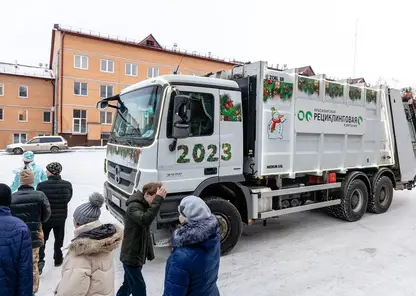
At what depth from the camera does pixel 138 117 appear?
15.9ft

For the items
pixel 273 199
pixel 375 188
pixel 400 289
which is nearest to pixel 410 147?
pixel 375 188

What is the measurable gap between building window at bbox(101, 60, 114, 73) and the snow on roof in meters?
6.02

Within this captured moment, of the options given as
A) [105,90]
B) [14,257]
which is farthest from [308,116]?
[105,90]

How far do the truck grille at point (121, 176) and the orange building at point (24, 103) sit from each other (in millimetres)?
30683

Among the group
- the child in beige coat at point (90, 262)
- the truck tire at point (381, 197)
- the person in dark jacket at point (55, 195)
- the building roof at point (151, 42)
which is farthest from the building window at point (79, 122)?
the child in beige coat at point (90, 262)

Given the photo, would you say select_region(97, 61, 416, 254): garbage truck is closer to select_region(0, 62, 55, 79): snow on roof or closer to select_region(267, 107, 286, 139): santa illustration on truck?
select_region(267, 107, 286, 139): santa illustration on truck

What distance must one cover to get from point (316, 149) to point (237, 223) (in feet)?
7.49

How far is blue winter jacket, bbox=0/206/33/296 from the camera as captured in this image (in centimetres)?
227

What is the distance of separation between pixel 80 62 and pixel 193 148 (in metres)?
28.9

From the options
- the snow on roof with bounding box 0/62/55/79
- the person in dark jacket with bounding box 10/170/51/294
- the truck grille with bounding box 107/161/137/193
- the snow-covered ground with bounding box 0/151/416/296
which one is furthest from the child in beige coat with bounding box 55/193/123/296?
the snow on roof with bounding box 0/62/55/79

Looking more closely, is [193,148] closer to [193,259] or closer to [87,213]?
[87,213]

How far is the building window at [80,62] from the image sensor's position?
1158 inches

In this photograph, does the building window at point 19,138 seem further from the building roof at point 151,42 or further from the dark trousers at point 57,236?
the dark trousers at point 57,236

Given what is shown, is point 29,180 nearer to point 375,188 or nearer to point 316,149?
point 316,149
